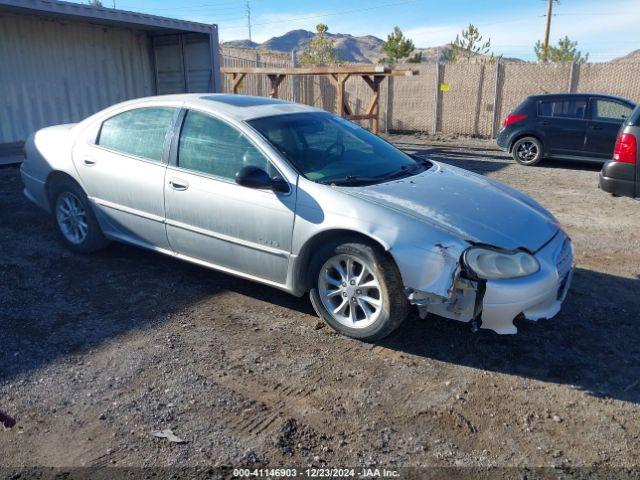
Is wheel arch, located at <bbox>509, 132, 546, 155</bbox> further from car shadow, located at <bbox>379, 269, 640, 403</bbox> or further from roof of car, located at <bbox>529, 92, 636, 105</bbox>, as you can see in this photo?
car shadow, located at <bbox>379, 269, 640, 403</bbox>

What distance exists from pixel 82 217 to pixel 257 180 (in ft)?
7.95

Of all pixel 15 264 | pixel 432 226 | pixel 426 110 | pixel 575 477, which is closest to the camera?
pixel 575 477

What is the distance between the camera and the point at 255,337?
3916 mm

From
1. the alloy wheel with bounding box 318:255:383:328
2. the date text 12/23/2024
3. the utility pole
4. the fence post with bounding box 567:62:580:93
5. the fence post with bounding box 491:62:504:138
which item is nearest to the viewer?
the date text 12/23/2024

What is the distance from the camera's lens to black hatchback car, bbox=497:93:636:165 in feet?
36.1

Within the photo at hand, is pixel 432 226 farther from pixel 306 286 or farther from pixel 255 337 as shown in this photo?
pixel 255 337

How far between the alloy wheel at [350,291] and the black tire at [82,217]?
2559 mm

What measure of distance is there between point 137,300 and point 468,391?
107 inches

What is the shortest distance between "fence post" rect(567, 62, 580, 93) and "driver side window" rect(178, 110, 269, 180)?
48.7 feet

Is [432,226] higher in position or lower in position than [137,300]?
higher

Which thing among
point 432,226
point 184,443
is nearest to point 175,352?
point 184,443

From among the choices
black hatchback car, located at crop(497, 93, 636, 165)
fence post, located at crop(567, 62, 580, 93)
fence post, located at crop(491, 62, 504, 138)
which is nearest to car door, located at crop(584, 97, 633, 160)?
black hatchback car, located at crop(497, 93, 636, 165)

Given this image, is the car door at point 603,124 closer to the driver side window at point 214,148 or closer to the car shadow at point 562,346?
the car shadow at point 562,346

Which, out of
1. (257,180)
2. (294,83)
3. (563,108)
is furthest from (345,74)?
(257,180)
